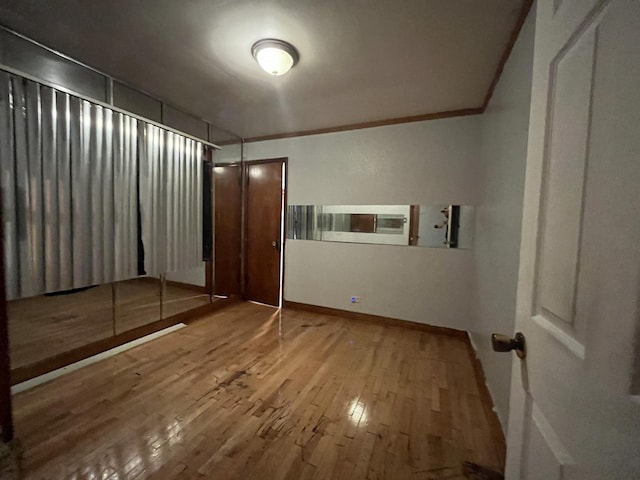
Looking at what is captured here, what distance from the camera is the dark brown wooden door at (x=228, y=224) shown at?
157 inches

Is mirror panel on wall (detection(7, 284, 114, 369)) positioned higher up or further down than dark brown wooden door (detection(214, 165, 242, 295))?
further down

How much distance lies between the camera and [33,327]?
2570mm

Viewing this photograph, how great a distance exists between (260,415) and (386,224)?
2.44 m

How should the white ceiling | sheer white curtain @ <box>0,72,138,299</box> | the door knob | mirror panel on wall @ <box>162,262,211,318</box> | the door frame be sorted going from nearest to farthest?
the door knob → the white ceiling → sheer white curtain @ <box>0,72,138,299</box> → mirror panel on wall @ <box>162,262,211,318</box> → the door frame

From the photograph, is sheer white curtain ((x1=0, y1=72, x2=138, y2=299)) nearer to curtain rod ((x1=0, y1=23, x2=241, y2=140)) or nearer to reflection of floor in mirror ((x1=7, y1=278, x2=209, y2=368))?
curtain rod ((x1=0, y1=23, x2=241, y2=140))

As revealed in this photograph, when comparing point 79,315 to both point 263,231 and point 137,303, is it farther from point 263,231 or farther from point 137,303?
point 263,231

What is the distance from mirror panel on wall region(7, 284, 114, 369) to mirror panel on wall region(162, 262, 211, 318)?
68 cm

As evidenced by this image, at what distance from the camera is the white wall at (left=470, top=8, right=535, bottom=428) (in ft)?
4.58

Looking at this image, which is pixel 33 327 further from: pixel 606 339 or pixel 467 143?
pixel 467 143

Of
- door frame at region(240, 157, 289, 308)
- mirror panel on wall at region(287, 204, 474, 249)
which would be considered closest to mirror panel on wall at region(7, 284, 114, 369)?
door frame at region(240, 157, 289, 308)

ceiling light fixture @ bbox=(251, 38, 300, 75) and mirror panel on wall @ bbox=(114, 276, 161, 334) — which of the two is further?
mirror panel on wall @ bbox=(114, 276, 161, 334)

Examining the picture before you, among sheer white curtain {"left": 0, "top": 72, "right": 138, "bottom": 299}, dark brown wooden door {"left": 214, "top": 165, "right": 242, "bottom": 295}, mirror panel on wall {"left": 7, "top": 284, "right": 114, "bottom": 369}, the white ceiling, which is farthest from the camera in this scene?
dark brown wooden door {"left": 214, "top": 165, "right": 242, "bottom": 295}

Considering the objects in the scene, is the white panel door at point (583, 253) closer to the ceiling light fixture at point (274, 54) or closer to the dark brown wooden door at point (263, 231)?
the ceiling light fixture at point (274, 54)

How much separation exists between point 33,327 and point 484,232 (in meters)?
4.67
